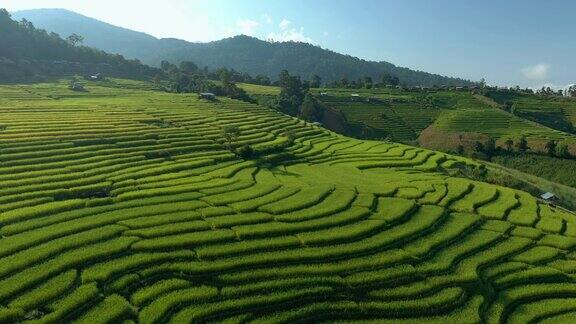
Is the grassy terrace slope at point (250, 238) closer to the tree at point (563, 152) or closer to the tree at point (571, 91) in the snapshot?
the tree at point (563, 152)

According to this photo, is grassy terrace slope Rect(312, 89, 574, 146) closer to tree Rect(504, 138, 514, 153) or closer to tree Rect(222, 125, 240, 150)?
tree Rect(504, 138, 514, 153)

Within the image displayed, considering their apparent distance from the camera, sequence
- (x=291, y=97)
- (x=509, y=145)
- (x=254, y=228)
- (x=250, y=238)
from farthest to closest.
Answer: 1. (x=291, y=97)
2. (x=509, y=145)
3. (x=254, y=228)
4. (x=250, y=238)

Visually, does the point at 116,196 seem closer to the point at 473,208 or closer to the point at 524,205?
the point at 473,208

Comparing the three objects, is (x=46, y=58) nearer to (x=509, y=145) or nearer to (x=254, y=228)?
(x=509, y=145)

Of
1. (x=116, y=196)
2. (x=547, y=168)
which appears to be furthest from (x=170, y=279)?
(x=547, y=168)

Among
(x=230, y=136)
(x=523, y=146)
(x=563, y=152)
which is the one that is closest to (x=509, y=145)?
(x=523, y=146)

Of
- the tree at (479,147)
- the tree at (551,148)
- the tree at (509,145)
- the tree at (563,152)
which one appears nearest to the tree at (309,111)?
the tree at (479,147)
